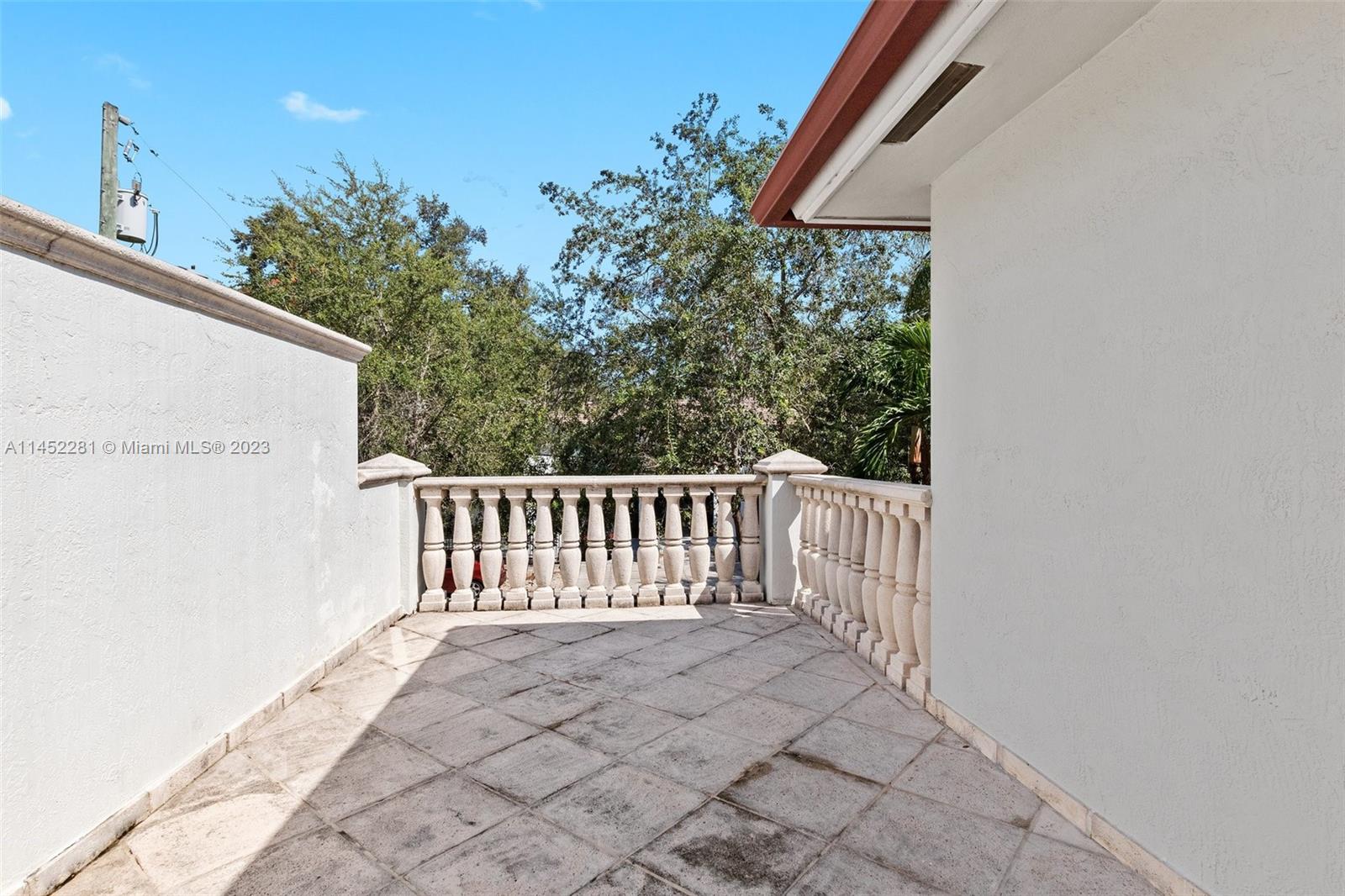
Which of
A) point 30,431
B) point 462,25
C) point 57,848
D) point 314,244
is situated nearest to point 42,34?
point 314,244

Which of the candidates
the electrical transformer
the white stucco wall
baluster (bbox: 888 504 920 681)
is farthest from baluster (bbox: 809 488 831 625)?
the electrical transformer

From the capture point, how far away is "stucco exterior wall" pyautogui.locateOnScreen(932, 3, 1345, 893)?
56.1 inches

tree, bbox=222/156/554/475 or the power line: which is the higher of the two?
the power line

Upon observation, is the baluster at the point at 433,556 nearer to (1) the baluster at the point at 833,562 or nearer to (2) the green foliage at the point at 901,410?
(1) the baluster at the point at 833,562

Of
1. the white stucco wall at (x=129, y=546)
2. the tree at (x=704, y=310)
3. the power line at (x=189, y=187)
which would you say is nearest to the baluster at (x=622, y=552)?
the white stucco wall at (x=129, y=546)

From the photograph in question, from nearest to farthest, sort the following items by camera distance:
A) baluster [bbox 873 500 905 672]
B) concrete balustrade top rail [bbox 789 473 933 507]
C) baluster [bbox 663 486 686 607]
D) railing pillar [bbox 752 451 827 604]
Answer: concrete balustrade top rail [bbox 789 473 933 507]
baluster [bbox 873 500 905 672]
baluster [bbox 663 486 686 607]
railing pillar [bbox 752 451 827 604]

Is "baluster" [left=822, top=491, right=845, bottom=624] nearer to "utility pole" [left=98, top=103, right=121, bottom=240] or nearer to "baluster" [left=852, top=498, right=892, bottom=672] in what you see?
"baluster" [left=852, top=498, right=892, bottom=672]

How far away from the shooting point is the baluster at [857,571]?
12.5ft

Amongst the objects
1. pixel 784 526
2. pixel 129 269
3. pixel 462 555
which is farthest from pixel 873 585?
pixel 129 269

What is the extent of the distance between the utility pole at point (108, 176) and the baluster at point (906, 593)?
948 cm

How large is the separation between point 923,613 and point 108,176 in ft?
33.3

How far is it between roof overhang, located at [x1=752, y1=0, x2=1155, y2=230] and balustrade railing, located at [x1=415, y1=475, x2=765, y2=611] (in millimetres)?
2431

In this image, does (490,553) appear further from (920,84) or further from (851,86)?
(920,84)

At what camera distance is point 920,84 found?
2084mm
